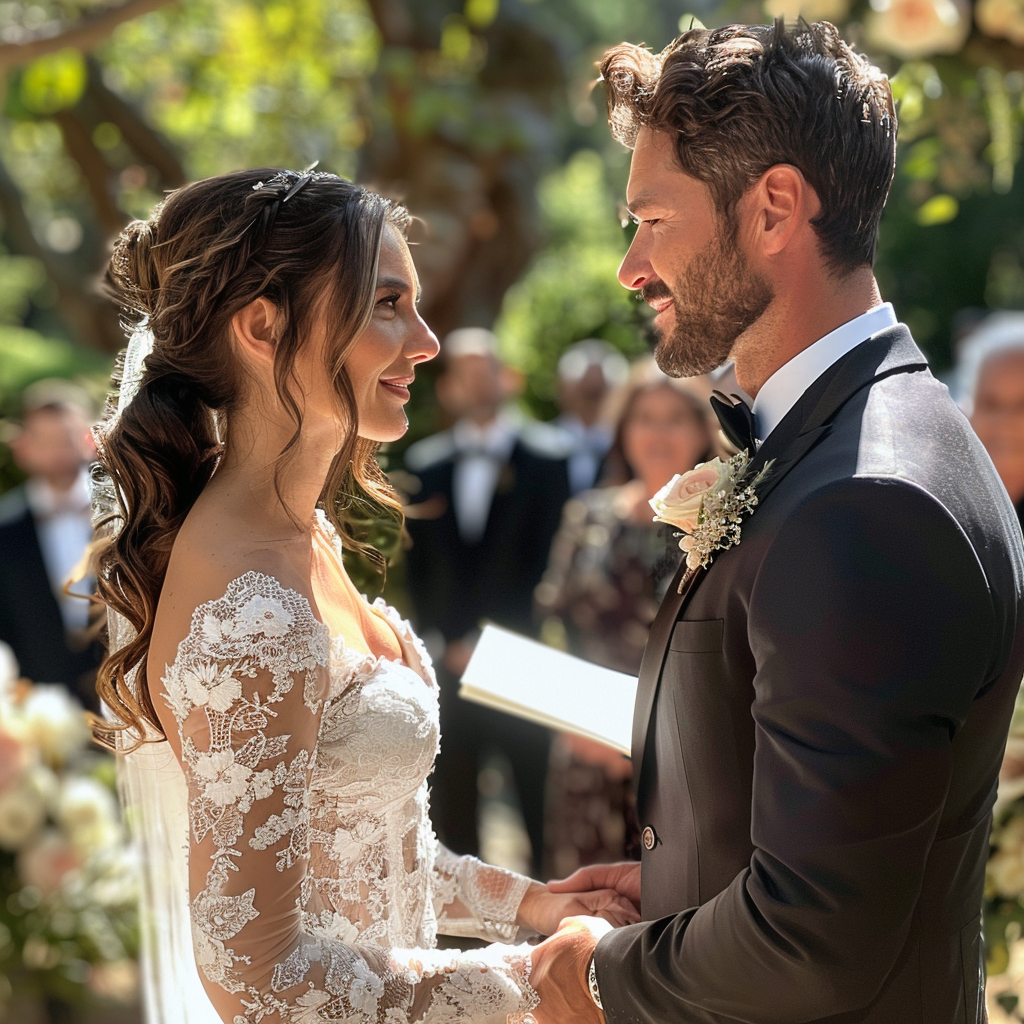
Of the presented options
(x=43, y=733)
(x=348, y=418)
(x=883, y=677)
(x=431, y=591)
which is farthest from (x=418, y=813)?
(x=431, y=591)

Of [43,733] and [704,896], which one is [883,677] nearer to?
[704,896]

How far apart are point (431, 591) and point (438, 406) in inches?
105

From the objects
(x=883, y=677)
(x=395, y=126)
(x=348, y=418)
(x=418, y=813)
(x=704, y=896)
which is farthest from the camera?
(x=395, y=126)

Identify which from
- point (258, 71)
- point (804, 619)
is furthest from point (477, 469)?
point (258, 71)

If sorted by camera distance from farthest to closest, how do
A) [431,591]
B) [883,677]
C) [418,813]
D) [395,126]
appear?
[395,126], [431,591], [418,813], [883,677]

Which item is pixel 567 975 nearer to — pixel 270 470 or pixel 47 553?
pixel 270 470

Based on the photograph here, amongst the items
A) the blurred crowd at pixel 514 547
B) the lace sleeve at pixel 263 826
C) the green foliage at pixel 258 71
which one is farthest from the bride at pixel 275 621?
the green foliage at pixel 258 71

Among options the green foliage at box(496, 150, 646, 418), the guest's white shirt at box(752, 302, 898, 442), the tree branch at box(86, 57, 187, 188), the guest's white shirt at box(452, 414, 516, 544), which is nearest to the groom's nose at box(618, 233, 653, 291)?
the guest's white shirt at box(752, 302, 898, 442)

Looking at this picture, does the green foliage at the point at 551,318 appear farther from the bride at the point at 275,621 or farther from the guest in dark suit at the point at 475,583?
the bride at the point at 275,621

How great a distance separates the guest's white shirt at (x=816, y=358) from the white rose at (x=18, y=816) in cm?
279

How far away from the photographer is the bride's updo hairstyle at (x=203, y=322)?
2.02 m

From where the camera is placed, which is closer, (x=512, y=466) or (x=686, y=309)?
(x=686, y=309)

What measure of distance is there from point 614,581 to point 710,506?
2.97 m

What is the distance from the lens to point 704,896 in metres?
1.80
